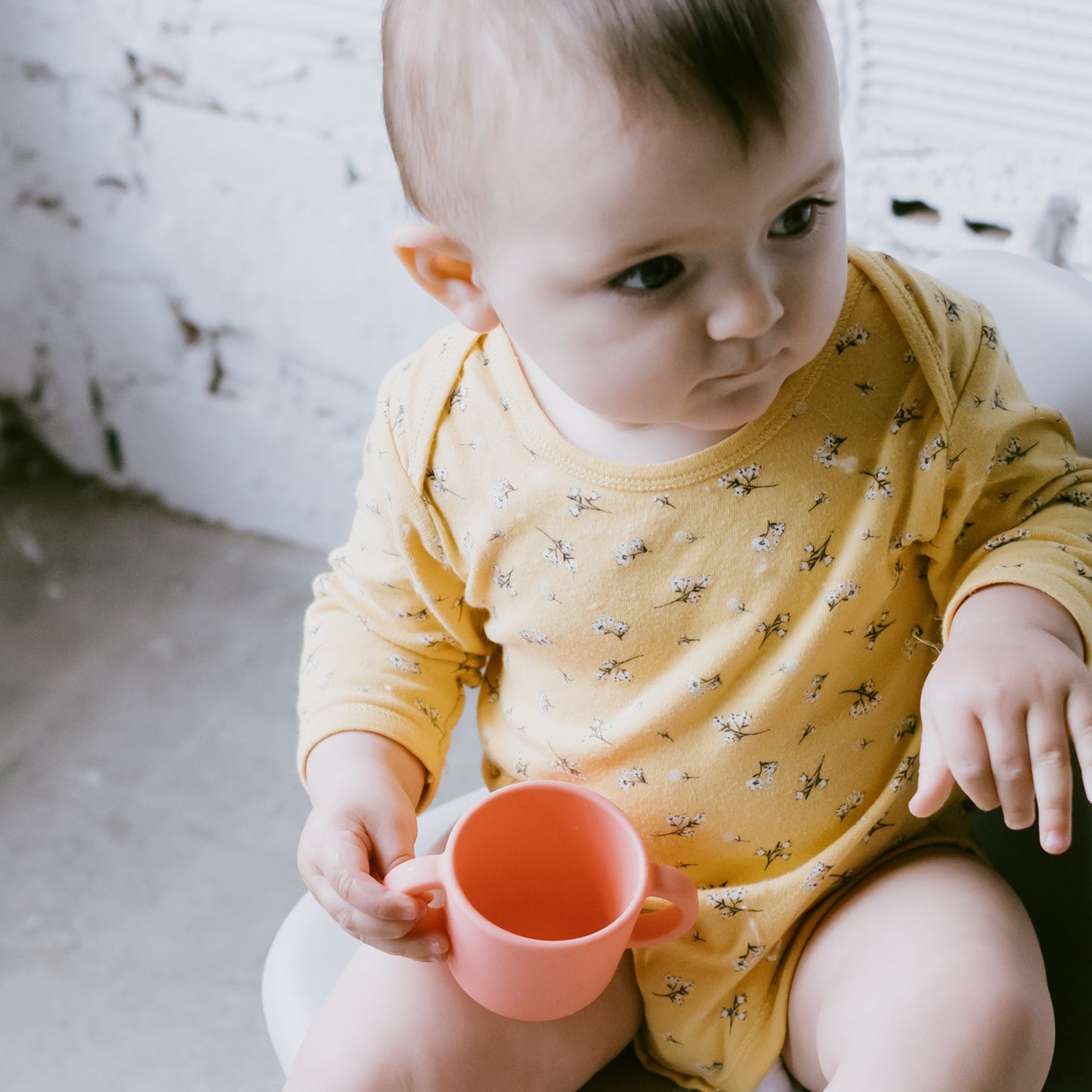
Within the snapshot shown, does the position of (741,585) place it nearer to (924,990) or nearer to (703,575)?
(703,575)

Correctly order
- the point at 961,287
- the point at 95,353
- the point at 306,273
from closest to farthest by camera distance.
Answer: the point at 961,287
the point at 306,273
the point at 95,353

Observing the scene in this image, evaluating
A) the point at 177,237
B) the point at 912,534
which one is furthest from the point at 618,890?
the point at 177,237

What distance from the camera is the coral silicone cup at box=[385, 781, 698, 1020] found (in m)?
0.61

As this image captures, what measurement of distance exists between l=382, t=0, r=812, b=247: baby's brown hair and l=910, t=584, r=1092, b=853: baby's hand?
0.26 meters

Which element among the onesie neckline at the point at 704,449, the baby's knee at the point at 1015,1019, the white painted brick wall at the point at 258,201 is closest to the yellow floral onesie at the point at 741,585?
the onesie neckline at the point at 704,449

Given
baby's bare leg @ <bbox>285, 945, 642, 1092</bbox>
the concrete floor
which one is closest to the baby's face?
baby's bare leg @ <bbox>285, 945, 642, 1092</bbox>

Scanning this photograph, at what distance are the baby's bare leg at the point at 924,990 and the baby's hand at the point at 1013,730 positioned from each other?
0.09m

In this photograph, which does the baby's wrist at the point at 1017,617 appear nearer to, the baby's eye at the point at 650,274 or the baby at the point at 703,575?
the baby at the point at 703,575

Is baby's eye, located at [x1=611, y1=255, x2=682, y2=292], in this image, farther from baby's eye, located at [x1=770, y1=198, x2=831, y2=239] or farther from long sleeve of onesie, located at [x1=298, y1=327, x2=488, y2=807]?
long sleeve of onesie, located at [x1=298, y1=327, x2=488, y2=807]

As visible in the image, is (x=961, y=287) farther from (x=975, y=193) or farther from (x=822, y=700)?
(x=822, y=700)

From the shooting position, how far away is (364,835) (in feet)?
2.37

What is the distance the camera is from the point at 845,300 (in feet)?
2.30

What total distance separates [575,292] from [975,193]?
1.54ft

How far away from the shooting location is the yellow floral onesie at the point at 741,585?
Answer: 69 centimetres
